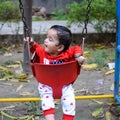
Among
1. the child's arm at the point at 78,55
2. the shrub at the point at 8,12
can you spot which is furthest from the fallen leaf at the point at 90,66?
the child's arm at the point at 78,55

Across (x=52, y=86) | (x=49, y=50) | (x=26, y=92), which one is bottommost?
(x=26, y=92)

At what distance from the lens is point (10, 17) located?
665cm

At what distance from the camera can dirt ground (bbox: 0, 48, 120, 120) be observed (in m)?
3.99

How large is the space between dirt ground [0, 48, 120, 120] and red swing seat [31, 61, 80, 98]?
0.71 m

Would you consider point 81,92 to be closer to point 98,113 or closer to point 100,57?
point 98,113

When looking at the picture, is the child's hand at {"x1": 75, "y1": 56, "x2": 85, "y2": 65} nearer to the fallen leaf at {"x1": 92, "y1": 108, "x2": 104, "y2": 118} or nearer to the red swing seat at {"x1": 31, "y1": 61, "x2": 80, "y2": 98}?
the red swing seat at {"x1": 31, "y1": 61, "x2": 80, "y2": 98}

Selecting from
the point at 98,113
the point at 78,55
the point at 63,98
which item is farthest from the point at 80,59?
the point at 98,113

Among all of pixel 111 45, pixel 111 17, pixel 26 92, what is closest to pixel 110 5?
pixel 111 17

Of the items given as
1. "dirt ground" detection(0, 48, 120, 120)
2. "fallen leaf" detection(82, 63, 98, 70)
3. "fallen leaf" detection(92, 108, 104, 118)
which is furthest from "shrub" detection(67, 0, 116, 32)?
"fallen leaf" detection(92, 108, 104, 118)

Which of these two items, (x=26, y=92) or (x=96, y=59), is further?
(x=96, y=59)

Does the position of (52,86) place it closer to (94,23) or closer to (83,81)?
(83,81)

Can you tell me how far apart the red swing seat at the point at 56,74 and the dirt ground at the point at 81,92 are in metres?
0.71

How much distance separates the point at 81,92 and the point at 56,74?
134 cm

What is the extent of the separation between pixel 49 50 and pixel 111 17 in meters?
3.52
